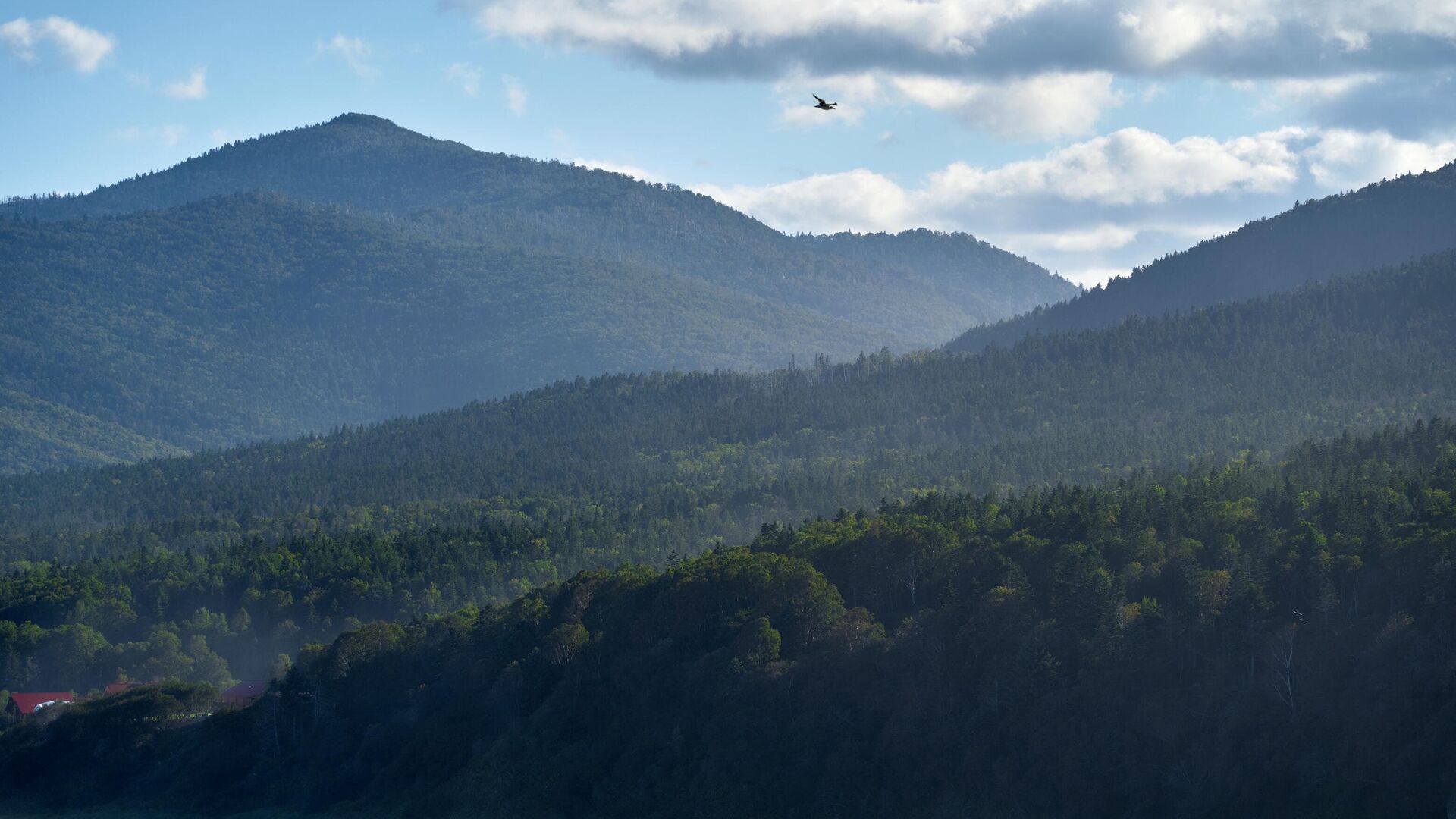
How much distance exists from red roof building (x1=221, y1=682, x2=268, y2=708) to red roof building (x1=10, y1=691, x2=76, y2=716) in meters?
11.8

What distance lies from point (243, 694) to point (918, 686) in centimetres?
Answer: 5927

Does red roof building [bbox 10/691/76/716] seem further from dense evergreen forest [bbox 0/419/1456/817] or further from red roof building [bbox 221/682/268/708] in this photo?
red roof building [bbox 221/682/268/708]

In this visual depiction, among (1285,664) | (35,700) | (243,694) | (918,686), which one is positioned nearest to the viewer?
(1285,664)

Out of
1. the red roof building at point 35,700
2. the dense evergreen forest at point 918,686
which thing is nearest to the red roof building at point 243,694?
the dense evergreen forest at point 918,686

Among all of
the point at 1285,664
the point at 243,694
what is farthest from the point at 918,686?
the point at 243,694

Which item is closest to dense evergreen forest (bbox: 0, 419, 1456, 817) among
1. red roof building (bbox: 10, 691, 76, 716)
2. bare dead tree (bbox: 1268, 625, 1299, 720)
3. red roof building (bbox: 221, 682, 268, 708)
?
bare dead tree (bbox: 1268, 625, 1299, 720)

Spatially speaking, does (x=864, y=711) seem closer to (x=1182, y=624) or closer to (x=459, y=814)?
(x=1182, y=624)

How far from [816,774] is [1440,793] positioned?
104 ft

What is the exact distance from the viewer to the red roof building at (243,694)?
125 meters

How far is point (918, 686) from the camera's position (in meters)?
95.2

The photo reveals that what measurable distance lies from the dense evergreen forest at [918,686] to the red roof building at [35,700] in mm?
4026

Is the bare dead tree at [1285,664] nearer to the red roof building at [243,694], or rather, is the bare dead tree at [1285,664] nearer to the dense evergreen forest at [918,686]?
the dense evergreen forest at [918,686]

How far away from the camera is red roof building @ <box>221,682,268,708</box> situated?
12506 cm

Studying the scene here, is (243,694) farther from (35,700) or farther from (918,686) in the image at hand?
(918,686)
